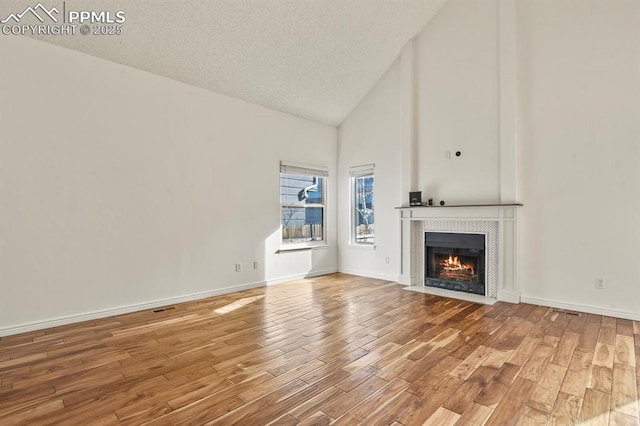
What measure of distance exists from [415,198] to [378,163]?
3.31ft

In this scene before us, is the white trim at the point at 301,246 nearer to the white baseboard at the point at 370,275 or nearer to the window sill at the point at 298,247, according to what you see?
the window sill at the point at 298,247

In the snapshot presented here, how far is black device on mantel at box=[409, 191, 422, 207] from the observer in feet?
15.8

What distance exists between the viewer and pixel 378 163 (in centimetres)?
550

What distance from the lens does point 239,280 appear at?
4.72 m

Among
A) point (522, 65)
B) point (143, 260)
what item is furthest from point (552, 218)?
point (143, 260)

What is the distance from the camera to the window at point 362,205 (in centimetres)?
574

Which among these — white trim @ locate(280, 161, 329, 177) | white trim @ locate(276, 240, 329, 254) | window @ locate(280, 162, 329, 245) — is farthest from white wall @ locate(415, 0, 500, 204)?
white trim @ locate(276, 240, 329, 254)

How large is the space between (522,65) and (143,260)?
5180mm

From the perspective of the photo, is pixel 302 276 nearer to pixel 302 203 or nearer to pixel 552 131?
pixel 302 203

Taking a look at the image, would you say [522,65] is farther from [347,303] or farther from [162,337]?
[162,337]

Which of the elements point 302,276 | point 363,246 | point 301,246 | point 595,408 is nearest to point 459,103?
point 363,246

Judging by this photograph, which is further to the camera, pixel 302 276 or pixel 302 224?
pixel 302 224

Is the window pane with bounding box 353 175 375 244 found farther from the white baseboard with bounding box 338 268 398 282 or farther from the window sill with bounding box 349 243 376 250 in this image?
the white baseboard with bounding box 338 268 398 282

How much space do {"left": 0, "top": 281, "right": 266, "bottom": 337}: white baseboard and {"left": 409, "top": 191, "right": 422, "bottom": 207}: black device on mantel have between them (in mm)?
2743
